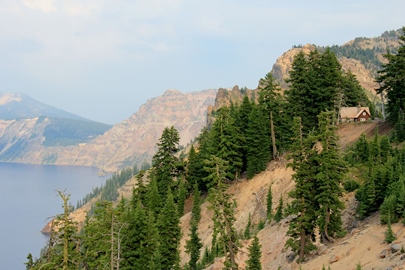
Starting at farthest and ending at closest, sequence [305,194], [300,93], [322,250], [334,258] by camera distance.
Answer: [300,93] < [305,194] < [322,250] < [334,258]

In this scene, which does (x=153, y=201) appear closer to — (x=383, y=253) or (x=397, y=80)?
(x=397, y=80)

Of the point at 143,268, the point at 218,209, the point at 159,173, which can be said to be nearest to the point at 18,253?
the point at 159,173

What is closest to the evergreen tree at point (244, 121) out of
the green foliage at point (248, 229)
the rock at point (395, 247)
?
the green foliage at point (248, 229)

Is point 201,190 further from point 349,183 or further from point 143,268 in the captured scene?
point 349,183

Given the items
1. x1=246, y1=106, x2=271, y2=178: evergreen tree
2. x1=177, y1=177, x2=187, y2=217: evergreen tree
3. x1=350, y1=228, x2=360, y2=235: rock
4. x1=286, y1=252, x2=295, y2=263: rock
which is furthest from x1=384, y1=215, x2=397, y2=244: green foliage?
x1=177, y1=177, x2=187, y2=217: evergreen tree

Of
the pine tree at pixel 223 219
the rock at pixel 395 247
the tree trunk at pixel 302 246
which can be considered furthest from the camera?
the tree trunk at pixel 302 246

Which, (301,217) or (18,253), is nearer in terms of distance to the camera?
(301,217)

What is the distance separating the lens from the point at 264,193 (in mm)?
57625

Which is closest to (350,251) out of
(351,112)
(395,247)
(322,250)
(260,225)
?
(322,250)

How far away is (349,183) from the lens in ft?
131

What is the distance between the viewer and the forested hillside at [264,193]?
104 ft

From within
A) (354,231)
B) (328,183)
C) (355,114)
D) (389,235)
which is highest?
(355,114)

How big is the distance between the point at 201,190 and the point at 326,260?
42.3m

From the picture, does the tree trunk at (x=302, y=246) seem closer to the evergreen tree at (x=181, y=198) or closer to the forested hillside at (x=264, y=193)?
the forested hillside at (x=264, y=193)
